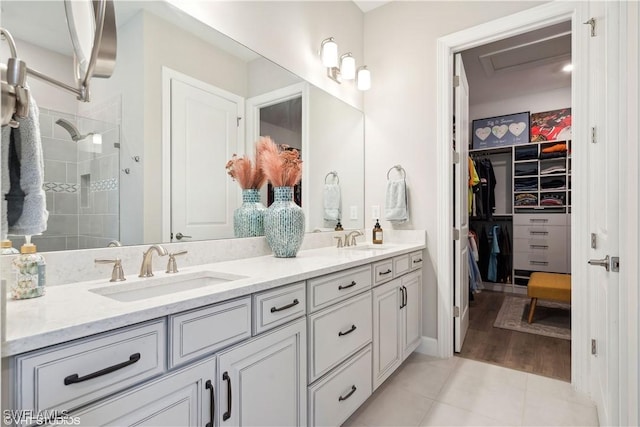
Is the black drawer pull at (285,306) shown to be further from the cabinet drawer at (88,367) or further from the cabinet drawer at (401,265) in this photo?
the cabinet drawer at (401,265)

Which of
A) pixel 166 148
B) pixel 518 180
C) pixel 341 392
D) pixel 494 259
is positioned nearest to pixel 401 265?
pixel 341 392

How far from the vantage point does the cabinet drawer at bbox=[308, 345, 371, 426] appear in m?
1.34

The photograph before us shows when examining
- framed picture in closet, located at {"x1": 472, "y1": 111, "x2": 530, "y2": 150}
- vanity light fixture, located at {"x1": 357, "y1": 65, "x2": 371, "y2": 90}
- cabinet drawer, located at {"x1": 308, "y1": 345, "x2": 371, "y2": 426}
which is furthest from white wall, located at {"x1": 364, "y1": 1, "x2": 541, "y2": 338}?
framed picture in closet, located at {"x1": 472, "y1": 111, "x2": 530, "y2": 150}

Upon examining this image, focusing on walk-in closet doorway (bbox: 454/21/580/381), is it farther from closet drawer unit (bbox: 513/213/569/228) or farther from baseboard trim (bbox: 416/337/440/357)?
baseboard trim (bbox: 416/337/440/357)

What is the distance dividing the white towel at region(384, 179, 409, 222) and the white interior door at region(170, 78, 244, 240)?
126 centimetres

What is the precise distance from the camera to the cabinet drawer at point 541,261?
3867 mm

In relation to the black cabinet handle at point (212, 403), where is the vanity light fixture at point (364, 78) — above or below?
above

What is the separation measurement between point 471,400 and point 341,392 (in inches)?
34.2

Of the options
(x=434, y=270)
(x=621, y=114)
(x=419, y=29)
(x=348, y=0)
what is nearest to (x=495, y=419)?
(x=434, y=270)

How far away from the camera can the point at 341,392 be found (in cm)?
148

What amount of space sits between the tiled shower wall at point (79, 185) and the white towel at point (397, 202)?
1835 millimetres

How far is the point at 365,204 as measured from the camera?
2783 mm

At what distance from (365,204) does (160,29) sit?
1.89 metres

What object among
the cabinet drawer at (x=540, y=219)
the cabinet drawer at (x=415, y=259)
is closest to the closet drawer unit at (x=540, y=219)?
the cabinet drawer at (x=540, y=219)
